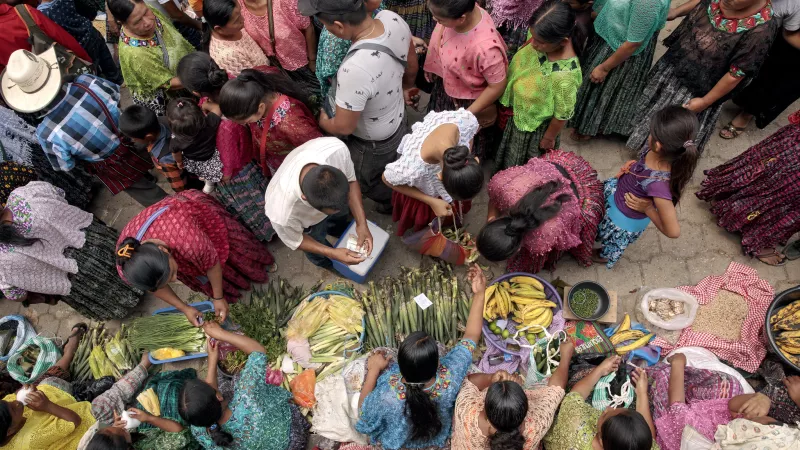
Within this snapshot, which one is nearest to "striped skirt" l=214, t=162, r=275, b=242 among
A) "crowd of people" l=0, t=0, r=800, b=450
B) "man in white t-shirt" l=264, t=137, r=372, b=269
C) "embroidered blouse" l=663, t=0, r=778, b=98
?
"crowd of people" l=0, t=0, r=800, b=450

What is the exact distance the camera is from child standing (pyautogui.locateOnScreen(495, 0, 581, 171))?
349 cm

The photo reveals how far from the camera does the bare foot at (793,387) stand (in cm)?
330

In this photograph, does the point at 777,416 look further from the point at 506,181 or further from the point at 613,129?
the point at 613,129

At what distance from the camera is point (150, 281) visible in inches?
125

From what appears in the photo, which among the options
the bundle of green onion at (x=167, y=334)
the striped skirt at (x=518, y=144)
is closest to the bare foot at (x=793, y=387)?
the striped skirt at (x=518, y=144)

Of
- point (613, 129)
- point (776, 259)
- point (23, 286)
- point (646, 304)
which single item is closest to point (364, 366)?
point (646, 304)

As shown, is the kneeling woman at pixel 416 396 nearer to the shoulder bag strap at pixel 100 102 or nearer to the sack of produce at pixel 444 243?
the sack of produce at pixel 444 243

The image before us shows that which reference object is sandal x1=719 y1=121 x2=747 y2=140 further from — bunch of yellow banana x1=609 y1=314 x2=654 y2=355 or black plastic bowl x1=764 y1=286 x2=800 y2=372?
bunch of yellow banana x1=609 y1=314 x2=654 y2=355

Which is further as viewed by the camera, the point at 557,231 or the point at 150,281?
the point at 557,231

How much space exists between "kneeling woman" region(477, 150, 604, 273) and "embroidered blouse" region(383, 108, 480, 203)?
0.46 m

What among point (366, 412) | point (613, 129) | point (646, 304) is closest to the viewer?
point (366, 412)

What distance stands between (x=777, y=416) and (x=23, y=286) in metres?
5.56

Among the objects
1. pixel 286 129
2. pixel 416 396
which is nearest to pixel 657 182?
pixel 416 396

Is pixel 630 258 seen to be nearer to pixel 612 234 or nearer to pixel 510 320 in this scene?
pixel 612 234
